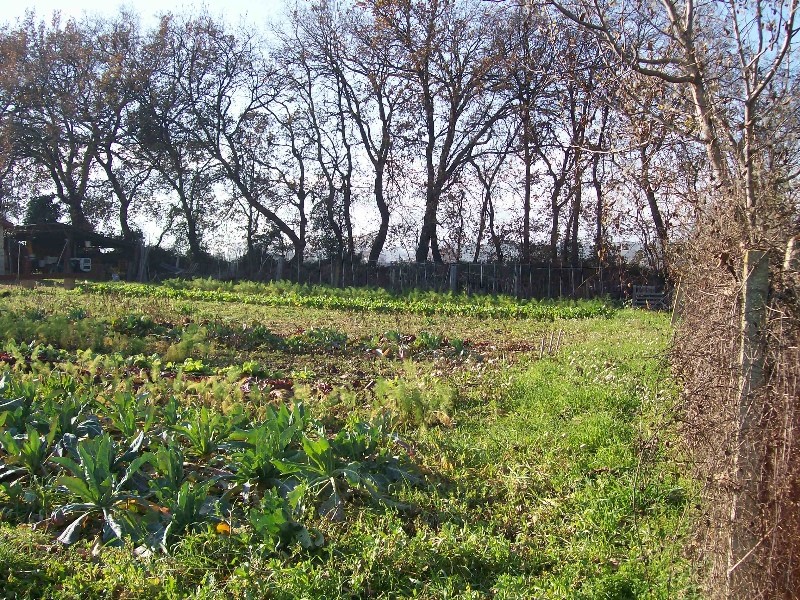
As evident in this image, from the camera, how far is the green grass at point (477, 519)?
→ 341 cm

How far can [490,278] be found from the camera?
27062mm

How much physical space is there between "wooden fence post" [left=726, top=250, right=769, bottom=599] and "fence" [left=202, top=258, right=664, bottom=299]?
21.0m

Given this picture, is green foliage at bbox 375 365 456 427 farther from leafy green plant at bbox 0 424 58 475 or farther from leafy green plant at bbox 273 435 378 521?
leafy green plant at bbox 0 424 58 475

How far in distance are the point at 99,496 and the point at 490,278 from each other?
929 inches

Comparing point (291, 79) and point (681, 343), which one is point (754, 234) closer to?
point (681, 343)

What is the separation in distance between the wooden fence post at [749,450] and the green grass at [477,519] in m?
0.46

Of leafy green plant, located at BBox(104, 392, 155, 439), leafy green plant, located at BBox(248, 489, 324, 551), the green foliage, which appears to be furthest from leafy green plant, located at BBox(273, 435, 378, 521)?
the green foliage

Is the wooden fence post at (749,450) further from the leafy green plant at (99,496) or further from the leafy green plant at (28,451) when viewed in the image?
the leafy green plant at (28,451)

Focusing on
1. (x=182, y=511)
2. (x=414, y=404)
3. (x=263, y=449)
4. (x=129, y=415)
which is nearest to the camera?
(x=182, y=511)

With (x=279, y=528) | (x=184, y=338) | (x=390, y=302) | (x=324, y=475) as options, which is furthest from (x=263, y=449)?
(x=390, y=302)

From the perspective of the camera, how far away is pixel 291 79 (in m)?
33.3

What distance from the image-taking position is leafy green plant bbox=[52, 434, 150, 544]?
393cm

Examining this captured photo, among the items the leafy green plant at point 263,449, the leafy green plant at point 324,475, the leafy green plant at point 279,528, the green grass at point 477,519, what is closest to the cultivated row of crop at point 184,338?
the green grass at point 477,519

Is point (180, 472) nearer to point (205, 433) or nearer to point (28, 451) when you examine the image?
point (205, 433)
